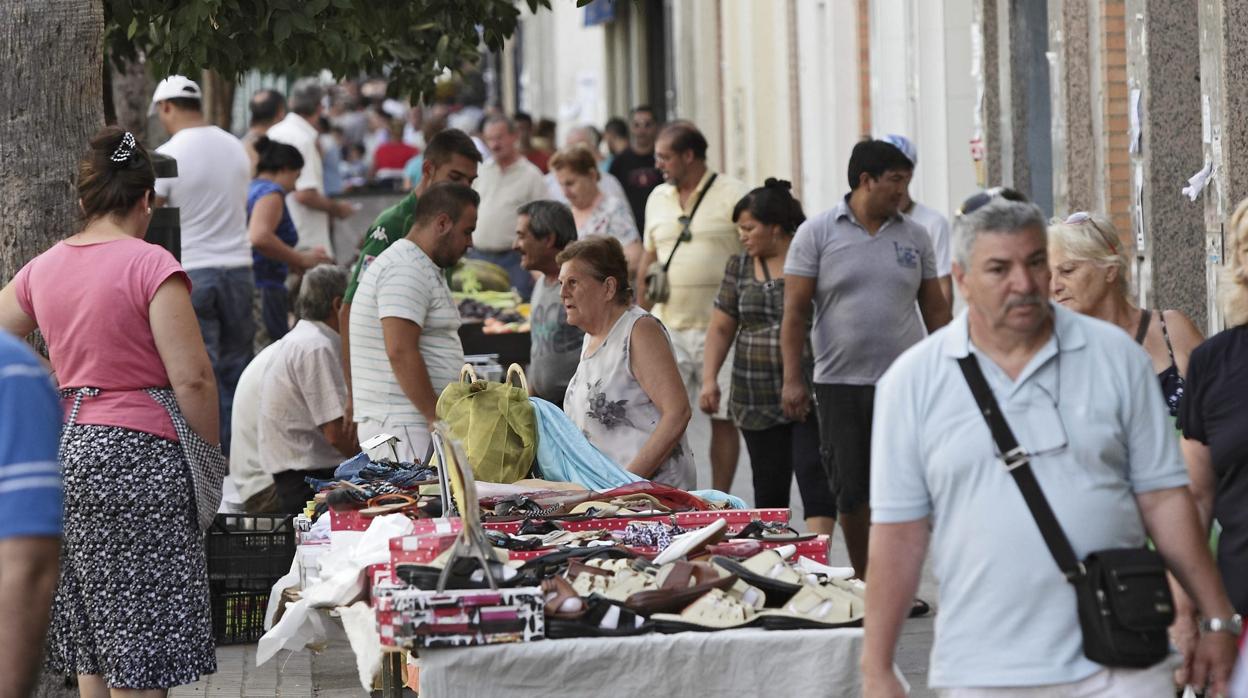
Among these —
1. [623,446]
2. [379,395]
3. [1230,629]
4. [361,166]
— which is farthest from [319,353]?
[361,166]

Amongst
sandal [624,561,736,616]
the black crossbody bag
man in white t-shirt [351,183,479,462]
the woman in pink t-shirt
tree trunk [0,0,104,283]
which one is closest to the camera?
the black crossbody bag

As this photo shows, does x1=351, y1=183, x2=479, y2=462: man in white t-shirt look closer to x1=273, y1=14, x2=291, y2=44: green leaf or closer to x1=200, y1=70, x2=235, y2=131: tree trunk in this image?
x1=273, y1=14, x2=291, y2=44: green leaf

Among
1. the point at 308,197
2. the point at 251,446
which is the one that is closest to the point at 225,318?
the point at 251,446

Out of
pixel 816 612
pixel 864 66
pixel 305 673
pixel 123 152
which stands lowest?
pixel 305 673

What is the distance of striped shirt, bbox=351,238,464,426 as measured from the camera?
7516 mm

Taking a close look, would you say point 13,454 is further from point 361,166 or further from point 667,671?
point 361,166

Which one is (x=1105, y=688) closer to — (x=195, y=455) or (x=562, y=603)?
(x=562, y=603)

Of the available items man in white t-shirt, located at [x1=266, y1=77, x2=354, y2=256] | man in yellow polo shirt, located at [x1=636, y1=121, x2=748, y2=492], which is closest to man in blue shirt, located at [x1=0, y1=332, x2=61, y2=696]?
man in yellow polo shirt, located at [x1=636, y1=121, x2=748, y2=492]

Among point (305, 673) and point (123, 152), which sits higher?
point (123, 152)

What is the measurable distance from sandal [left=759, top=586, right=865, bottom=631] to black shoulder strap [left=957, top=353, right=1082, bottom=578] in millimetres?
965

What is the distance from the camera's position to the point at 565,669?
15.6ft

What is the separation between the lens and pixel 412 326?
24.6ft

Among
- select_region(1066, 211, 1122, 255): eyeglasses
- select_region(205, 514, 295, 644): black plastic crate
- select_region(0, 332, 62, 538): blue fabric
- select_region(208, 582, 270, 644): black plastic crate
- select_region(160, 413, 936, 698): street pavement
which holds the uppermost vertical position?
select_region(1066, 211, 1122, 255): eyeglasses

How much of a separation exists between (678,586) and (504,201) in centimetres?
994
